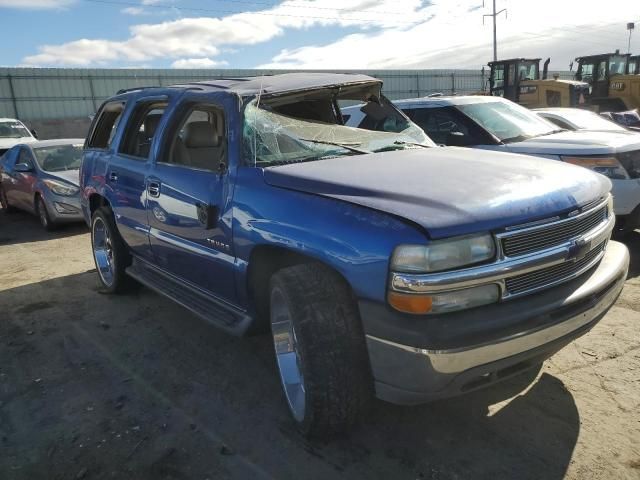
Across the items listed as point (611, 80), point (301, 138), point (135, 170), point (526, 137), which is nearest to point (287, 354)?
point (301, 138)

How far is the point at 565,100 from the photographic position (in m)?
14.3

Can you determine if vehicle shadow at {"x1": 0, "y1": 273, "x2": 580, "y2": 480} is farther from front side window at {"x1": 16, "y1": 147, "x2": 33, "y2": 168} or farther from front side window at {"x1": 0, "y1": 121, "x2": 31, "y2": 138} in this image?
front side window at {"x1": 0, "y1": 121, "x2": 31, "y2": 138}

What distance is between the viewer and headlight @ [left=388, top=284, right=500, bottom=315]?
2.21 m

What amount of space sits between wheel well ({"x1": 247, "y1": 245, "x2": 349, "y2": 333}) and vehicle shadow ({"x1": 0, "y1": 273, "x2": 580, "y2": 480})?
502mm

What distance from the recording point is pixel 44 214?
880 centimetres

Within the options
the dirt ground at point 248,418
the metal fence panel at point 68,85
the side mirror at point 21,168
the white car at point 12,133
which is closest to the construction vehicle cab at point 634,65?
the metal fence panel at point 68,85

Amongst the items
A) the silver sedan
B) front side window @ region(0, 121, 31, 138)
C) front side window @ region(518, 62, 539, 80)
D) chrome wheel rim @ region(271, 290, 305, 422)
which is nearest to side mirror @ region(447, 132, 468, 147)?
chrome wheel rim @ region(271, 290, 305, 422)

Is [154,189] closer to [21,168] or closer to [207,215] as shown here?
[207,215]

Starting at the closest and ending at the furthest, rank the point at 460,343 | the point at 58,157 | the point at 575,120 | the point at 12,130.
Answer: the point at 460,343 → the point at 575,120 → the point at 58,157 → the point at 12,130

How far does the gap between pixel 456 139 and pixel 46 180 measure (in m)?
6.57

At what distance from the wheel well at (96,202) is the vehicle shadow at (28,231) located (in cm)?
344

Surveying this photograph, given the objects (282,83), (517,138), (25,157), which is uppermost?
(282,83)

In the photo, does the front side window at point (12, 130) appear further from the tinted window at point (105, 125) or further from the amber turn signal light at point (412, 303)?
the amber turn signal light at point (412, 303)

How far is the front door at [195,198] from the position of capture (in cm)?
325
